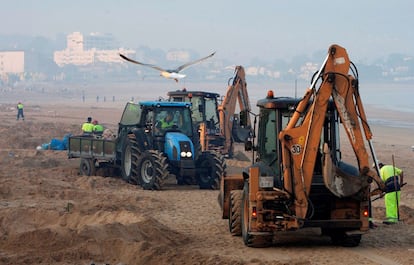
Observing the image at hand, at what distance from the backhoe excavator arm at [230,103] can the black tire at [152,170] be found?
27.3 ft

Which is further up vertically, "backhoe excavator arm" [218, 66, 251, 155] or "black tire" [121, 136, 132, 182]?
"backhoe excavator arm" [218, 66, 251, 155]

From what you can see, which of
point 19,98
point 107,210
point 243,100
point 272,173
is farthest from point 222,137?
point 19,98

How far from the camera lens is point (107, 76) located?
18388cm

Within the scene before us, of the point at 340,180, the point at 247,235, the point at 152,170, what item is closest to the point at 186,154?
the point at 152,170

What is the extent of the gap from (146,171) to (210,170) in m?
1.55

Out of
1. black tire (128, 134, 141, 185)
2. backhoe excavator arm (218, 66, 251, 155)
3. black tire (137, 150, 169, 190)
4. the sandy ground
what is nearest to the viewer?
the sandy ground

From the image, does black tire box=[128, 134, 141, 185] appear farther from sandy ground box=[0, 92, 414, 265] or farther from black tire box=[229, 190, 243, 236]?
black tire box=[229, 190, 243, 236]

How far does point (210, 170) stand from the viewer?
20.8 m

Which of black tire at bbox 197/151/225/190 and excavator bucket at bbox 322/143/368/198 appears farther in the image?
black tire at bbox 197/151/225/190

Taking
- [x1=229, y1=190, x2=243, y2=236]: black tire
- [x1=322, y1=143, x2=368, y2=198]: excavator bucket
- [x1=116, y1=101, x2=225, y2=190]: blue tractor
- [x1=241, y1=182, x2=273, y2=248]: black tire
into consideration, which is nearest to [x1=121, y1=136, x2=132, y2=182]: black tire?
[x1=116, y1=101, x2=225, y2=190]: blue tractor

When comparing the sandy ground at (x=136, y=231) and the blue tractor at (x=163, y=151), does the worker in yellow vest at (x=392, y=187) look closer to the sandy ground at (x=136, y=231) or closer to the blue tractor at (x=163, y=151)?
the sandy ground at (x=136, y=231)

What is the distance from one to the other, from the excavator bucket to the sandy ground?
934mm

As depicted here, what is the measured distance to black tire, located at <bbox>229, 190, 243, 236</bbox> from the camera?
45.0 ft

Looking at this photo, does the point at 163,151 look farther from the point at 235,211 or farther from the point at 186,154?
the point at 235,211
